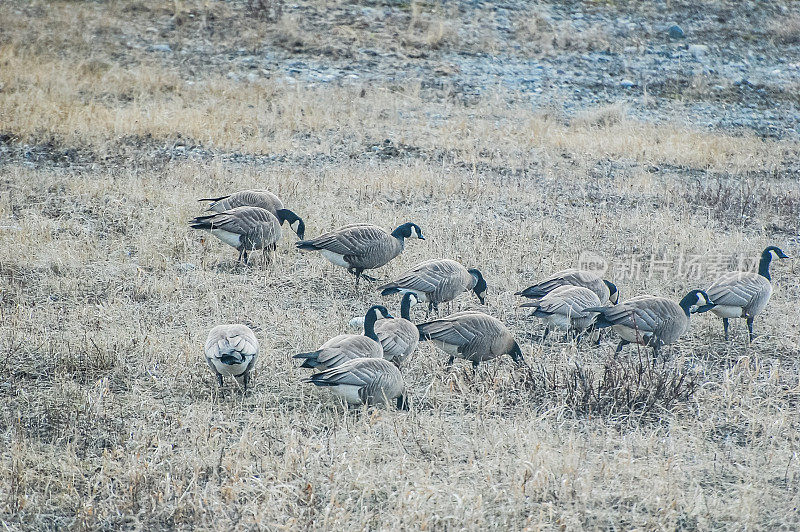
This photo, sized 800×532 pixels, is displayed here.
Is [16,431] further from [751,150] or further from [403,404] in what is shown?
[751,150]

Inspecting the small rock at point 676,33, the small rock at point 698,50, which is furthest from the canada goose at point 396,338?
the small rock at point 676,33

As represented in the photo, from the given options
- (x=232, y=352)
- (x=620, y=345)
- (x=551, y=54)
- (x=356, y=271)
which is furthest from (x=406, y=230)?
(x=551, y=54)

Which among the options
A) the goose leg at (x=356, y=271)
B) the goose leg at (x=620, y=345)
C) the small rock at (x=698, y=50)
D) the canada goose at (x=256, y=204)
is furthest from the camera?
the small rock at (x=698, y=50)

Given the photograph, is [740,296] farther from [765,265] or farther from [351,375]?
[351,375]

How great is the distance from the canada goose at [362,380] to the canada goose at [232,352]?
0.56 meters

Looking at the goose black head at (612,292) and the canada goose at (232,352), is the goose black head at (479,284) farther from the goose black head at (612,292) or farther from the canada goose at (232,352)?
the canada goose at (232,352)

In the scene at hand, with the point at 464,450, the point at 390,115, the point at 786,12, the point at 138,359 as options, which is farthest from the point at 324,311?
the point at 786,12

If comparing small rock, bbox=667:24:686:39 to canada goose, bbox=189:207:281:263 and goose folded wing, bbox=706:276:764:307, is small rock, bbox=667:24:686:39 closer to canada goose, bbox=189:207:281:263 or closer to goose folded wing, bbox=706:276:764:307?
goose folded wing, bbox=706:276:764:307

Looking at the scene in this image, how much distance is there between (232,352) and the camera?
18.9 feet

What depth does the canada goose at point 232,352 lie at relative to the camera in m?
5.77

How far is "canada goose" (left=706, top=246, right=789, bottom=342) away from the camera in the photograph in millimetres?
7508

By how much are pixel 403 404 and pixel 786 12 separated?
24517 mm

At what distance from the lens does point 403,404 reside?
5.89m

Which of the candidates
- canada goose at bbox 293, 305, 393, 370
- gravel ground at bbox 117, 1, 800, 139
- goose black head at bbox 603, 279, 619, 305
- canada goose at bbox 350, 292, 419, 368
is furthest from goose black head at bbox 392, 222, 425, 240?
gravel ground at bbox 117, 1, 800, 139
